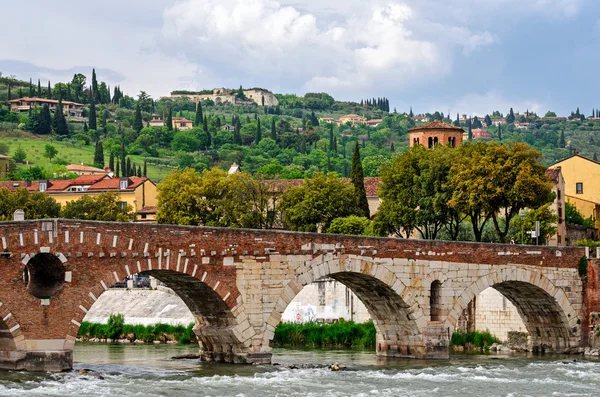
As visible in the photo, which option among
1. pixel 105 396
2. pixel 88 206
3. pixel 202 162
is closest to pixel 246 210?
pixel 88 206

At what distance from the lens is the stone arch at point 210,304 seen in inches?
1667

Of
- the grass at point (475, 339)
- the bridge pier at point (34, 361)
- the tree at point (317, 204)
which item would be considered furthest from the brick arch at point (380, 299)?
the tree at point (317, 204)

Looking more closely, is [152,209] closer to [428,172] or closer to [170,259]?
[428,172]

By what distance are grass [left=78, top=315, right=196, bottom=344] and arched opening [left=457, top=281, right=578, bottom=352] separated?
50.0 ft

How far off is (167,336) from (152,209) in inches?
2054

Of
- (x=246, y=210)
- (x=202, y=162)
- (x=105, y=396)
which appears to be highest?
(x=202, y=162)

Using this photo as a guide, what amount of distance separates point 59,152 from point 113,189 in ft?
217

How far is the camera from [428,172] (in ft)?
238

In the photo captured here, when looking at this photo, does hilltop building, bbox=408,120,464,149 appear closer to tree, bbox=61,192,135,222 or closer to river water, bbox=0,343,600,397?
tree, bbox=61,192,135,222

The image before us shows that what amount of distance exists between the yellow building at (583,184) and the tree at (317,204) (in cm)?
2217

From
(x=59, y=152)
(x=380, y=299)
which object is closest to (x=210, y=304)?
(x=380, y=299)

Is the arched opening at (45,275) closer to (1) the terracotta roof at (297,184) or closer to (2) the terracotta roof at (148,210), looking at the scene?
(1) the terracotta roof at (297,184)

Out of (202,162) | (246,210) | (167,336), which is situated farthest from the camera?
(202,162)

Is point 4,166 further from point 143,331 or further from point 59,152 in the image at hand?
point 143,331
